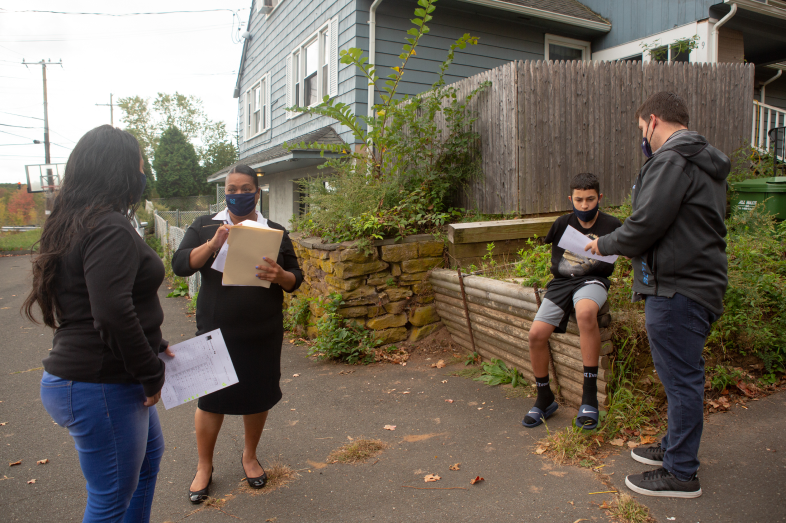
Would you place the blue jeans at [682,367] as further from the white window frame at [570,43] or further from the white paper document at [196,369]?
the white window frame at [570,43]

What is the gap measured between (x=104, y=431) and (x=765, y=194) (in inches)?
297

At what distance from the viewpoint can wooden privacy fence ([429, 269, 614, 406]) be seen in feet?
12.0

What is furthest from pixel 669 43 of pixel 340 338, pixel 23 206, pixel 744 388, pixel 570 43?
pixel 23 206

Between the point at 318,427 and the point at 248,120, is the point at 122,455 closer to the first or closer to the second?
the point at 318,427

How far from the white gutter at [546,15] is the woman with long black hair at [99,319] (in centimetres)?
902

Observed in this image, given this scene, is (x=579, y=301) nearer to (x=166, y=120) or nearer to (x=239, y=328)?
(x=239, y=328)

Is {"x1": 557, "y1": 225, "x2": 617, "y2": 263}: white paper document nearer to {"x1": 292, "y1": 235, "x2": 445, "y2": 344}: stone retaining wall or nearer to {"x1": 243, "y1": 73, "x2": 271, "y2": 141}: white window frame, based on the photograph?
{"x1": 292, "y1": 235, "x2": 445, "y2": 344}: stone retaining wall

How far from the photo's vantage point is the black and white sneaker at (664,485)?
2682mm

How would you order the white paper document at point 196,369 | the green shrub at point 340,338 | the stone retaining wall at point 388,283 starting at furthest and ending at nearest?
1. the stone retaining wall at point 388,283
2. the green shrub at point 340,338
3. the white paper document at point 196,369

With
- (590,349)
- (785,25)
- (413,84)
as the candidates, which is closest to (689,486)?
(590,349)

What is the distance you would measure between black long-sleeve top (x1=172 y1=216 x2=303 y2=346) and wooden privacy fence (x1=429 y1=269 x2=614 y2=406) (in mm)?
2049

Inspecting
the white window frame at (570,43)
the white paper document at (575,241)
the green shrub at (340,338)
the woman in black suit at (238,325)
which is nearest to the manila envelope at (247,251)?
the woman in black suit at (238,325)

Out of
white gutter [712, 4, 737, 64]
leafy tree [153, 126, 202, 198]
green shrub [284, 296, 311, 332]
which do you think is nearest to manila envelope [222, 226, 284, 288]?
green shrub [284, 296, 311, 332]

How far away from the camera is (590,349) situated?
3326 mm
